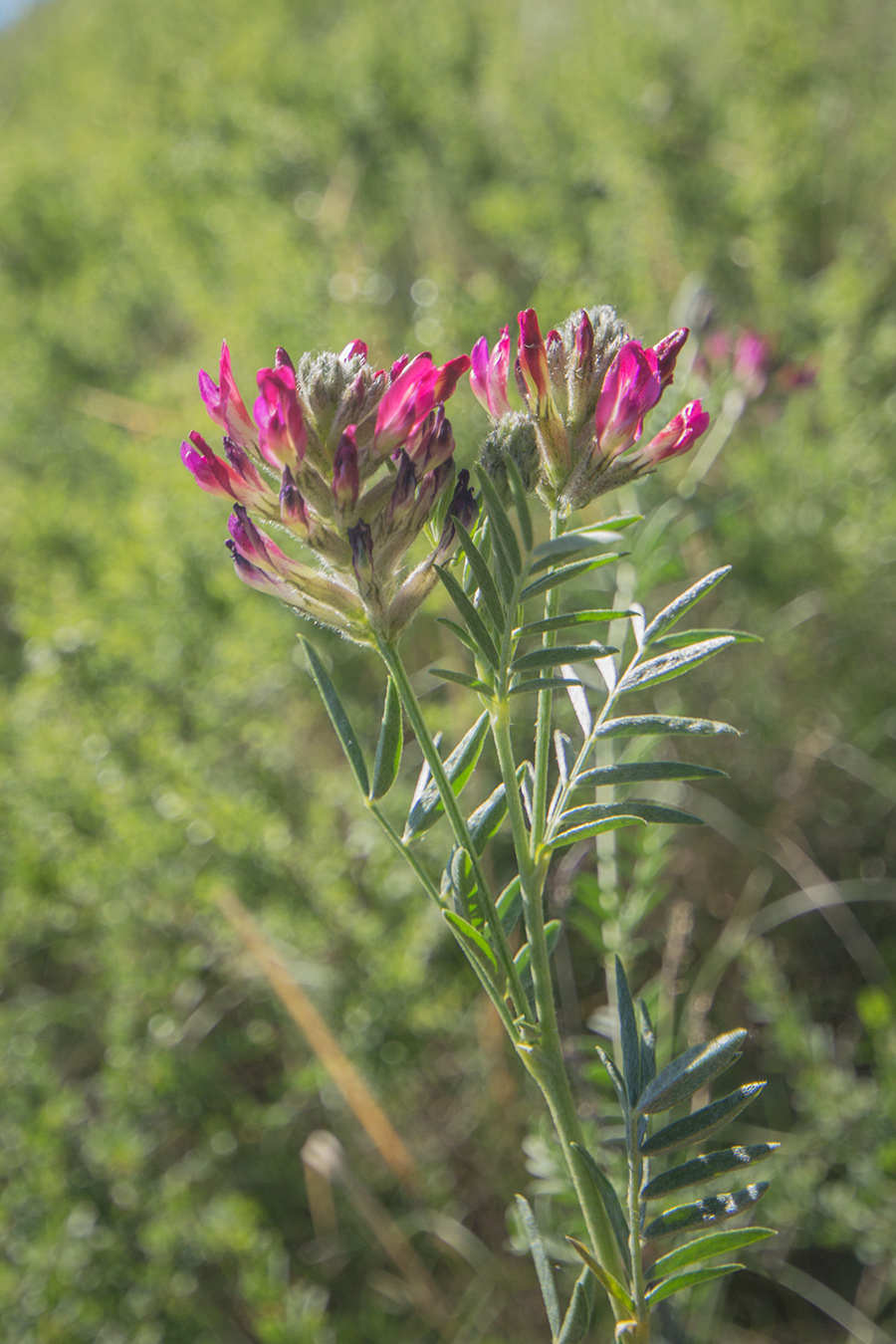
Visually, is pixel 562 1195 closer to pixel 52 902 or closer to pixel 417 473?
pixel 417 473

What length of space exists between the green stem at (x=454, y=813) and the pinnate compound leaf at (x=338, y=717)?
0.09 meters

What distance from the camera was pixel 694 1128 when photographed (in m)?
0.67

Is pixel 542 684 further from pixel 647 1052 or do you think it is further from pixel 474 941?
pixel 647 1052

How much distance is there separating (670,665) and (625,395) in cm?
20

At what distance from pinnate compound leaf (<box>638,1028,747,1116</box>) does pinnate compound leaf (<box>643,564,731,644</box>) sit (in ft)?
0.96

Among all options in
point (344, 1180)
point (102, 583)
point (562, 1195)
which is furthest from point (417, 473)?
point (102, 583)

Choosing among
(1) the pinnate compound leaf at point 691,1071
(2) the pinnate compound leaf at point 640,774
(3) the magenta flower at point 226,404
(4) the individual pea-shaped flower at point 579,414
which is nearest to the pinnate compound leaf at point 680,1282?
(1) the pinnate compound leaf at point 691,1071

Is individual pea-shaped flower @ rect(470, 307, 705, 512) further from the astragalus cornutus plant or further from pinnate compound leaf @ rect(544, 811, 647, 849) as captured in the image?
pinnate compound leaf @ rect(544, 811, 647, 849)

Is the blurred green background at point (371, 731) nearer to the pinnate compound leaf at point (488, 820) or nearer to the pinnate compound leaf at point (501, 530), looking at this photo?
the pinnate compound leaf at point (488, 820)

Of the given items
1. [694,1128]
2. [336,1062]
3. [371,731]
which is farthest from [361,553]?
[371,731]

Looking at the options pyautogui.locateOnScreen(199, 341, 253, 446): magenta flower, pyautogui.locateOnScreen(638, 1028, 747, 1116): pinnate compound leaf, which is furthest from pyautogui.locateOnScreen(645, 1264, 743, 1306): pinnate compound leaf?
pyautogui.locateOnScreen(199, 341, 253, 446): magenta flower

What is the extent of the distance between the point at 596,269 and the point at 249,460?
231cm

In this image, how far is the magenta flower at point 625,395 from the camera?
0.65 m

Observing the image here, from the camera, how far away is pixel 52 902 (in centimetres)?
228
